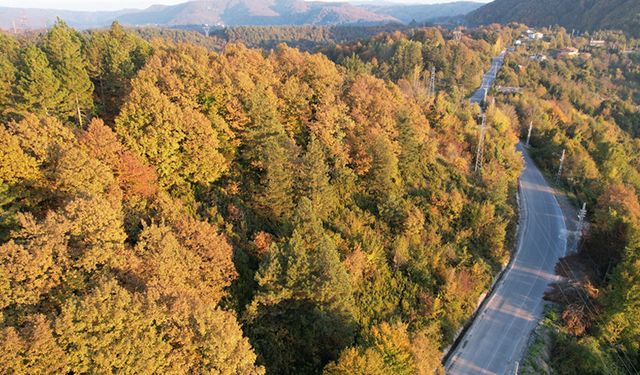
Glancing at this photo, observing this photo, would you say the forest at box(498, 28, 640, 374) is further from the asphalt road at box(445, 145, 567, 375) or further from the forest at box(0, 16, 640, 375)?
the asphalt road at box(445, 145, 567, 375)

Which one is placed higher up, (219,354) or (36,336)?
(36,336)

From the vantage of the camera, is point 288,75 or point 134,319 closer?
point 134,319

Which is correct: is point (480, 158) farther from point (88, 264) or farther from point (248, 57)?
point (88, 264)

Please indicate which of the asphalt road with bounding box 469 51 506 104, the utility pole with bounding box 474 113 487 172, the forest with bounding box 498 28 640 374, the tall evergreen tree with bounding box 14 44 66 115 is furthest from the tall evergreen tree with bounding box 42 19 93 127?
the asphalt road with bounding box 469 51 506 104

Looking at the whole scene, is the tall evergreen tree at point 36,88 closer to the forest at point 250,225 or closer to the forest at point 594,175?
the forest at point 250,225

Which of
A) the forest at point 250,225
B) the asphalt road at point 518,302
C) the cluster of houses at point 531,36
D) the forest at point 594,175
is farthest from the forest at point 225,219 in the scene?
the cluster of houses at point 531,36

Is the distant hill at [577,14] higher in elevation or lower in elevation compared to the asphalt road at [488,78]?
higher

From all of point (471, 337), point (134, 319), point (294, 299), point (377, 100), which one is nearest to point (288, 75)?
point (377, 100)
